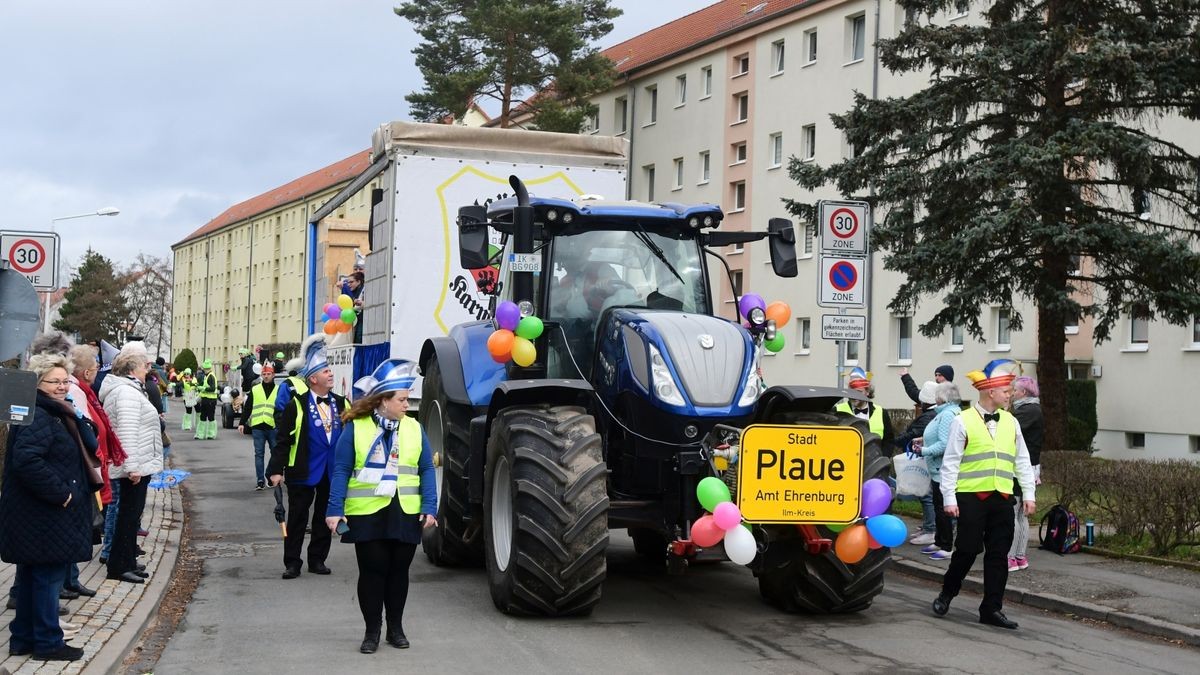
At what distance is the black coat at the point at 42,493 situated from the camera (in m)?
7.30

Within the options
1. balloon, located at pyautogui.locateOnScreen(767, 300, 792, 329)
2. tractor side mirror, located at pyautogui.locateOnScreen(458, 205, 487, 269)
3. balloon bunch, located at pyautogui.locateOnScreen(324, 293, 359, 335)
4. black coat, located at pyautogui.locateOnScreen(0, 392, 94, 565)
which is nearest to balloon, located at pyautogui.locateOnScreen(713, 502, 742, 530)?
balloon, located at pyautogui.locateOnScreen(767, 300, 792, 329)

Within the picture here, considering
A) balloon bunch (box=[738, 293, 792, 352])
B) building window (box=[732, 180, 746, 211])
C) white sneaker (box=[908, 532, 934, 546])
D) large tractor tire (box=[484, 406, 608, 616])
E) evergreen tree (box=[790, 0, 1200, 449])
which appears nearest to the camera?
large tractor tire (box=[484, 406, 608, 616])

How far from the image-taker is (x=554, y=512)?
27.5 ft

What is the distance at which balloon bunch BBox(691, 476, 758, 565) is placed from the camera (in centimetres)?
809

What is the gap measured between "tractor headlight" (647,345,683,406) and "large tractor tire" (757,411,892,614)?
0.67 m

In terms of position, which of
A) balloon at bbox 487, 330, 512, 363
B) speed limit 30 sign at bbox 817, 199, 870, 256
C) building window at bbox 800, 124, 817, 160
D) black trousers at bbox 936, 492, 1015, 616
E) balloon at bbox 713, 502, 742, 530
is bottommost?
black trousers at bbox 936, 492, 1015, 616

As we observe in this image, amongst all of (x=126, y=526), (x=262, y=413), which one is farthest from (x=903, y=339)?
(x=126, y=526)

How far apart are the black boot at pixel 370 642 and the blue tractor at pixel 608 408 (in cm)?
100

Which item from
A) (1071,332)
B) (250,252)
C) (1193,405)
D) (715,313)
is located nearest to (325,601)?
(715,313)

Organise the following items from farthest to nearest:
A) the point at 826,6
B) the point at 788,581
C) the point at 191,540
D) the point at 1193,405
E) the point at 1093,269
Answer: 1. the point at 826,6
2. the point at 1193,405
3. the point at 1093,269
4. the point at 191,540
5. the point at 788,581

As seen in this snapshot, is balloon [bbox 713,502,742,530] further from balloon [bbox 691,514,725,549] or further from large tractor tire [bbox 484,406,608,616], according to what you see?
large tractor tire [bbox 484,406,608,616]

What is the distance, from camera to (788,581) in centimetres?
935

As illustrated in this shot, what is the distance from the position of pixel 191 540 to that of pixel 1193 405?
25985mm

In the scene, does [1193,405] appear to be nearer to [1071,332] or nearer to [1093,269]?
[1071,332]
